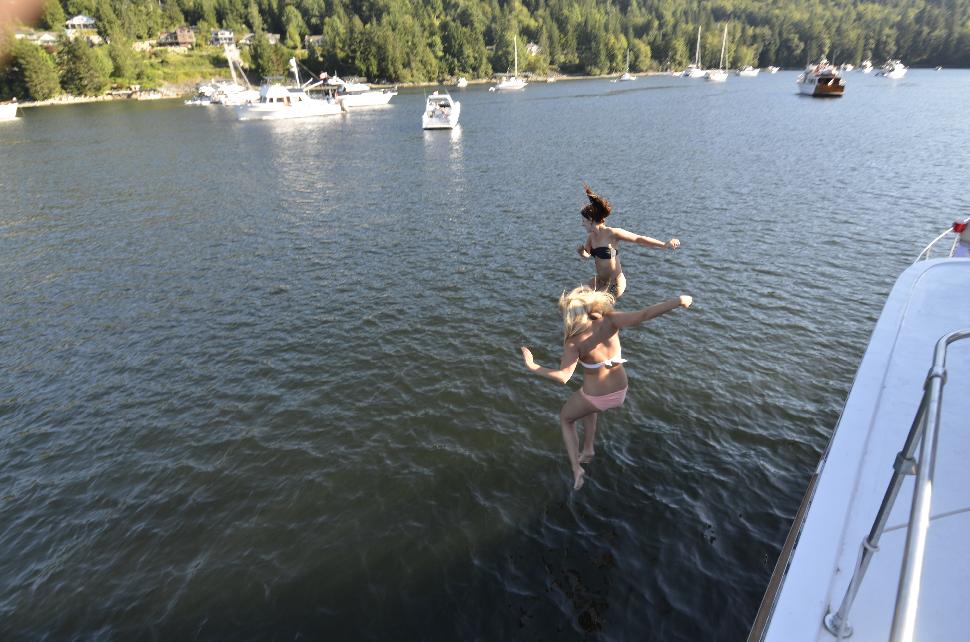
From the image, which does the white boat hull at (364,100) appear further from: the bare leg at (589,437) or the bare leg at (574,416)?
the bare leg at (574,416)

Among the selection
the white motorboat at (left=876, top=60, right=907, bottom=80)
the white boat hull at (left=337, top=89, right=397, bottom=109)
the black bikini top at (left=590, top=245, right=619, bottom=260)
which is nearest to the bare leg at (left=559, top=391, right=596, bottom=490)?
the black bikini top at (left=590, top=245, right=619, bottom=260)

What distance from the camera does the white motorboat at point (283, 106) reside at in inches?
2913

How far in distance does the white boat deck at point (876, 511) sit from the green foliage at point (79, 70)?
481 ft

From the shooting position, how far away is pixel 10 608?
756cm

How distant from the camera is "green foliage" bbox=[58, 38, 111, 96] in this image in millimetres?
110875

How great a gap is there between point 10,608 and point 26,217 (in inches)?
1117

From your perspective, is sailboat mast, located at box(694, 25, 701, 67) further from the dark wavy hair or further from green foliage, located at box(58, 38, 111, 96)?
the dark wavy hair

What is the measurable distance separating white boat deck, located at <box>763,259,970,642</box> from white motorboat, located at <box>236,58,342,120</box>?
81550mm

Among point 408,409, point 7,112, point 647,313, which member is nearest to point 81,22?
point 7,112

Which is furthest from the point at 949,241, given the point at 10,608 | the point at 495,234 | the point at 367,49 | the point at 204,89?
the point at 367,49

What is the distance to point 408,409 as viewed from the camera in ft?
38.0

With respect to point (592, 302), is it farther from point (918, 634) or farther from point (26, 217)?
point (26, 217)

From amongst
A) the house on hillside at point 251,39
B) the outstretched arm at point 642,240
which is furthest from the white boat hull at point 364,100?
the house on hillside at point 251,39

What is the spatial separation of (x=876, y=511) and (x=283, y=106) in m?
83.9
